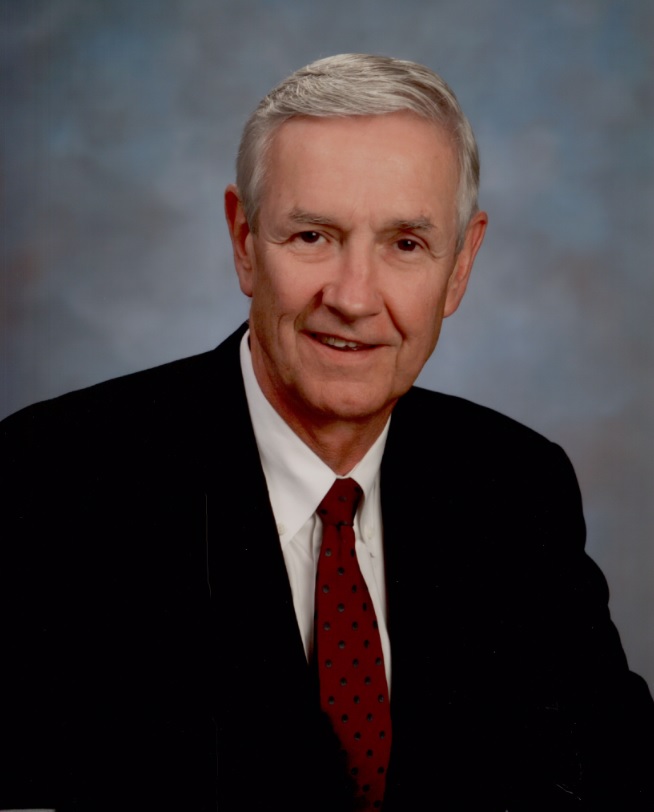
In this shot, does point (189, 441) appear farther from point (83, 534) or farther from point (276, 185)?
point (276, 185)

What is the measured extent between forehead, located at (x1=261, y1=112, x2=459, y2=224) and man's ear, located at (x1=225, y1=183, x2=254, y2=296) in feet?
0.64

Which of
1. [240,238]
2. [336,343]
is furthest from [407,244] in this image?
[240,238]

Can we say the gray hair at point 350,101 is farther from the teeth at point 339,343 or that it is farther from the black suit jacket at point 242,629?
the black suit jacket at point 242,629

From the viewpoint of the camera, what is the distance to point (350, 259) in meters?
2.57

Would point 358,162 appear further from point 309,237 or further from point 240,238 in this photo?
point 240,238

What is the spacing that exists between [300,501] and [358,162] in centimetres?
74

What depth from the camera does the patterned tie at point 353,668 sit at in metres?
2.65

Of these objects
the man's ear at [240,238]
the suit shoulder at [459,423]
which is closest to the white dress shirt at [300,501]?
the man's ear at [240,238]

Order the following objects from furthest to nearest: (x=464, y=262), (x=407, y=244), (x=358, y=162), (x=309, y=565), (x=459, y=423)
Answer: (x=459, y=423) < (x=464, y=262) < (x=309, y=565) < (x=407, y=244) < (x=358, y=162)

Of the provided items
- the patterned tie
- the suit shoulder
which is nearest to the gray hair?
the suit shoulder

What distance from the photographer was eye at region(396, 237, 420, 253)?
8.65 feet

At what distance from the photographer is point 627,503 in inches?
169

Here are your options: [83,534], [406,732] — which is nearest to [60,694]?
[83,534]

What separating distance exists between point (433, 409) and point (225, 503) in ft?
2.38
